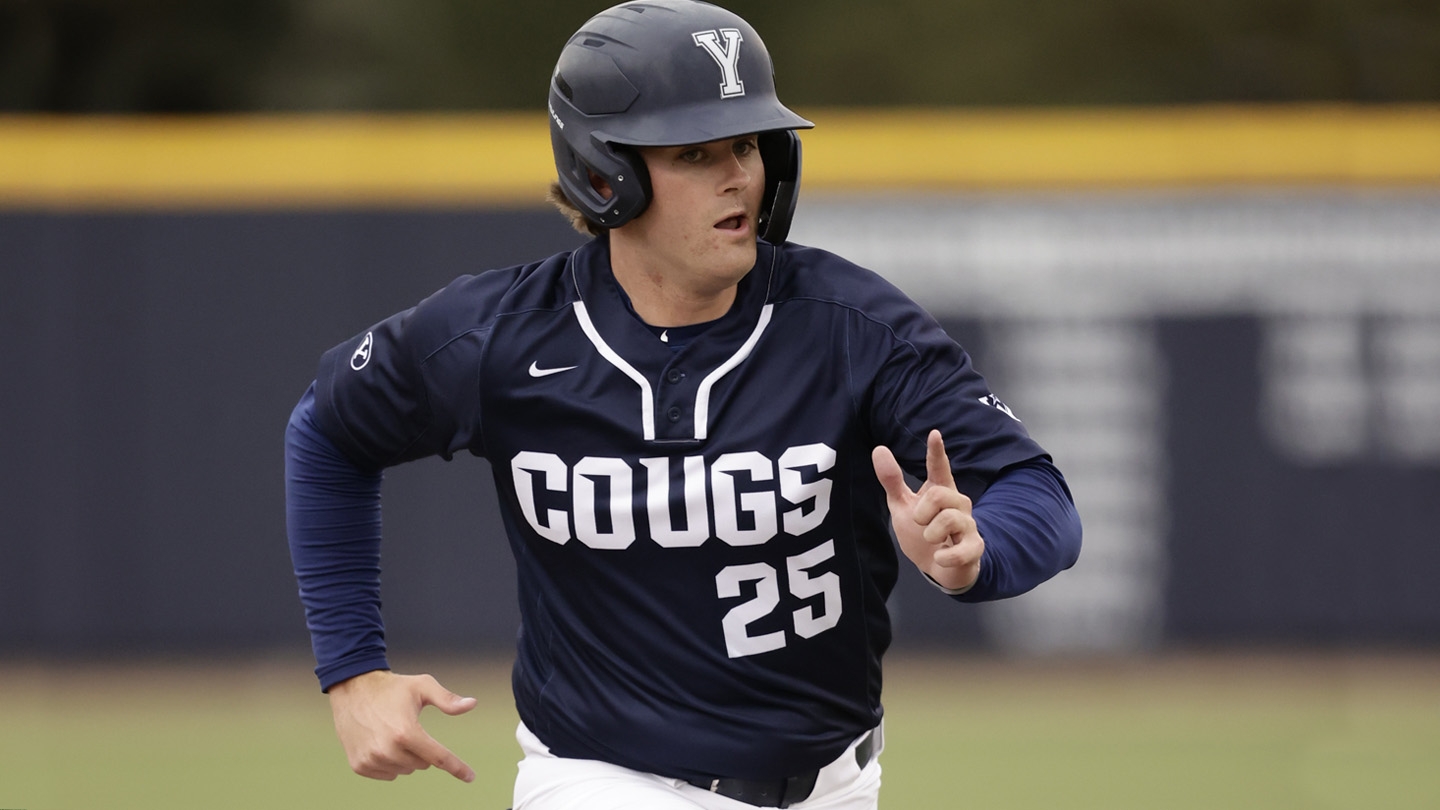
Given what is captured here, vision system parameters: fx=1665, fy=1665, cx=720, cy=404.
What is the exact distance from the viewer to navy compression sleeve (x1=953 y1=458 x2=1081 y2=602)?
104 inches

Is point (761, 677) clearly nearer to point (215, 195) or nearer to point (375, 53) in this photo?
point (215, 195)

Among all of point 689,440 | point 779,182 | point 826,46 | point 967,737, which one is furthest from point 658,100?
→ point 826,46

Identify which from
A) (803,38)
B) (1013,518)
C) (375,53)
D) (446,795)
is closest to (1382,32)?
(803,38)

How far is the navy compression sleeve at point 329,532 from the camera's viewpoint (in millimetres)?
3307

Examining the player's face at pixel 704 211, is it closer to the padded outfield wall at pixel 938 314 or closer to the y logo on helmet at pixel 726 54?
the y logo on helmet at pixel 726 54

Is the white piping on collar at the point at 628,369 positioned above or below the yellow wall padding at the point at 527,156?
below

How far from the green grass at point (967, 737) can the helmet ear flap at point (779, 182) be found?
3.42 meters

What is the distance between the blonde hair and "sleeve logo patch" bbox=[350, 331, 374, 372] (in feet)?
1.54

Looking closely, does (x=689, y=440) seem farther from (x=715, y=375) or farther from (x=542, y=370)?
(x=542, y=370)

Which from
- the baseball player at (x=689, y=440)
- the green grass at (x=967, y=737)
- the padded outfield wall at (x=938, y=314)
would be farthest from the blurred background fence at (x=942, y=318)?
the baseball player at (x=689, y=440)

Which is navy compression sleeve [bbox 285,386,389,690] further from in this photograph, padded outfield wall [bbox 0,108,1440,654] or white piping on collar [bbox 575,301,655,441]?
padded outfield wall [bbox 0,108,1440,654]

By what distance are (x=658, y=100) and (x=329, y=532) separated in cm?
111

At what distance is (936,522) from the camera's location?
98.3 inches

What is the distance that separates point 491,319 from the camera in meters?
3.10
